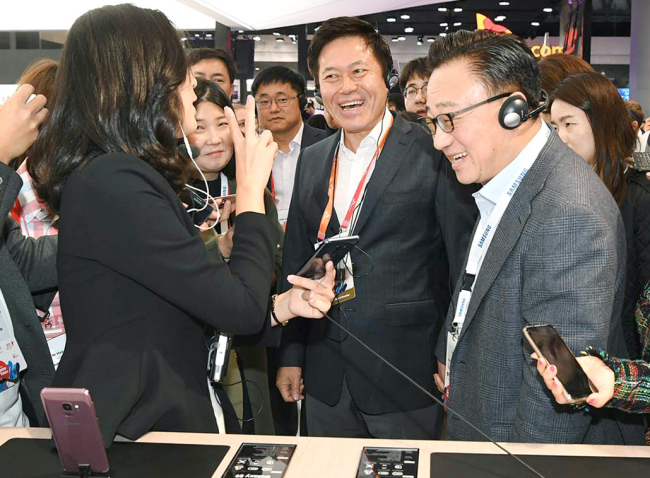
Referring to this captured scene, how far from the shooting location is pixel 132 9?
139 centimetres

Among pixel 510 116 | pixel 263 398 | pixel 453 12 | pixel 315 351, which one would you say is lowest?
pixel 263 398

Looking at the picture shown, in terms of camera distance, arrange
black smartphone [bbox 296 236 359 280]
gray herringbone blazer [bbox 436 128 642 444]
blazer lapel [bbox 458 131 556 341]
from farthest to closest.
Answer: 1. black smartphone [bbox 296 236 359 280]
2. blazer lapel [bbox 458 131 556 341]
3. gray herringbone blazer [bbox 436 128 642 444]

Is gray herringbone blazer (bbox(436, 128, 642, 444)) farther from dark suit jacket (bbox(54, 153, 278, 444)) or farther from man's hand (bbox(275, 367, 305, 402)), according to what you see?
man's hand (bbox(275, 367, 305, 402))

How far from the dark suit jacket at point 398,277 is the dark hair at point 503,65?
0.58m

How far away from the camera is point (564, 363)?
4.04 feet

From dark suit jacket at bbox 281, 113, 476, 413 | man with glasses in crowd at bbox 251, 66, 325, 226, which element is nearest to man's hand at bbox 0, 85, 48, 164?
dark suit jacket at bbox 281, 113, 476, 413

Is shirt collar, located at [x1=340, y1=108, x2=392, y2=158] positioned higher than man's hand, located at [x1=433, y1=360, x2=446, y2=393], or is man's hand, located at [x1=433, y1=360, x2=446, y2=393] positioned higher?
shirt collar, located at [x1=340, y1=108, x2=392, y2=158]

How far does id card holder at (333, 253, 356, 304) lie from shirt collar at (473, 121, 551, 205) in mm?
651

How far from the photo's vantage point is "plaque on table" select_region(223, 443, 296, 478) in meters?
1.28

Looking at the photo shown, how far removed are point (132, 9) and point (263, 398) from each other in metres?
1.78

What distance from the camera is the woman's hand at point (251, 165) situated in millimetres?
1511

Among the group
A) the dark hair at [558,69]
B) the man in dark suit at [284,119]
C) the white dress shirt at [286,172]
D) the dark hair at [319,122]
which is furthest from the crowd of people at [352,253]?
the dark hair at [319,122]

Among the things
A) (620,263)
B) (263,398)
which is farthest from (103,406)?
(263,398)

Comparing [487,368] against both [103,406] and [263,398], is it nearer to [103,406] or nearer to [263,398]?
[103,406]
